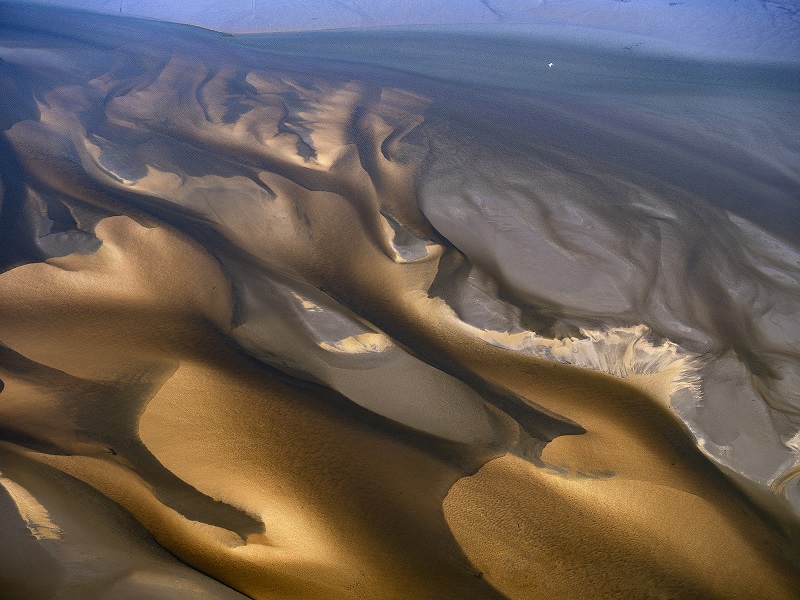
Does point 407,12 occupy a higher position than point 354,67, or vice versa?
point 407,12

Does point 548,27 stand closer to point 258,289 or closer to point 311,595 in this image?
point 258,289

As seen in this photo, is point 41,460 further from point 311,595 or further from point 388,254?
point 388,254

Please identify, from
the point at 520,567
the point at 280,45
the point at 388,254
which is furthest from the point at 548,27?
the point at 520,567

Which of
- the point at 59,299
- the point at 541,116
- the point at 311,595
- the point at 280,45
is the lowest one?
the point at 311,595

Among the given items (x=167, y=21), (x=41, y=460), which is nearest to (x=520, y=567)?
(x=41, y=460)

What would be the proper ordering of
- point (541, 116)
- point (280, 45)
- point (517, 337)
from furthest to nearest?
1. point (280, 45)
2. point (541, 116)
3. point (517, 337)

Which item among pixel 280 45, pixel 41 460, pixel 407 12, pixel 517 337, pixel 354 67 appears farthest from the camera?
pixel 407 12

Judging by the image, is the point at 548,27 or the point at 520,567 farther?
the point at 548,27
